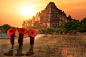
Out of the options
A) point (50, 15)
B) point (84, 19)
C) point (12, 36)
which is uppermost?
point (50, 15)

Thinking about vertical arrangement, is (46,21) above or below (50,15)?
below

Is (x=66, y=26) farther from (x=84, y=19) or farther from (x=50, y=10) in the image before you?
(x=50, y=10)

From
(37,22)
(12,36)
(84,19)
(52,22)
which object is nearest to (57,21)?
(52,22)

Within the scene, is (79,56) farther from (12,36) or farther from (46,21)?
(46,21)

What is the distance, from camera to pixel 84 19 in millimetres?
15406

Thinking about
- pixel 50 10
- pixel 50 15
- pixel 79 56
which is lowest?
pixel 79 56

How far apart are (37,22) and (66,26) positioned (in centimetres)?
2270

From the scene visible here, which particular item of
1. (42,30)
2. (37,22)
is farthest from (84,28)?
(37,22)

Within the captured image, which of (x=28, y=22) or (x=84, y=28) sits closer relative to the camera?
(x=84, y=28)

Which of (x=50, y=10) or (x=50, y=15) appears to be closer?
(x=50, y=15)

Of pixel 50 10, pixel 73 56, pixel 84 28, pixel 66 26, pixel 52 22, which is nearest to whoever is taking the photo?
pixel 73 56

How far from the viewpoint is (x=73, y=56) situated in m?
4.18

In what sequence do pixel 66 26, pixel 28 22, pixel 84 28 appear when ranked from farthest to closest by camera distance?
pixel 28 22 < pixel 66 26 < pixel 84 28

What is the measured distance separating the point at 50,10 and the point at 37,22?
8535mm
